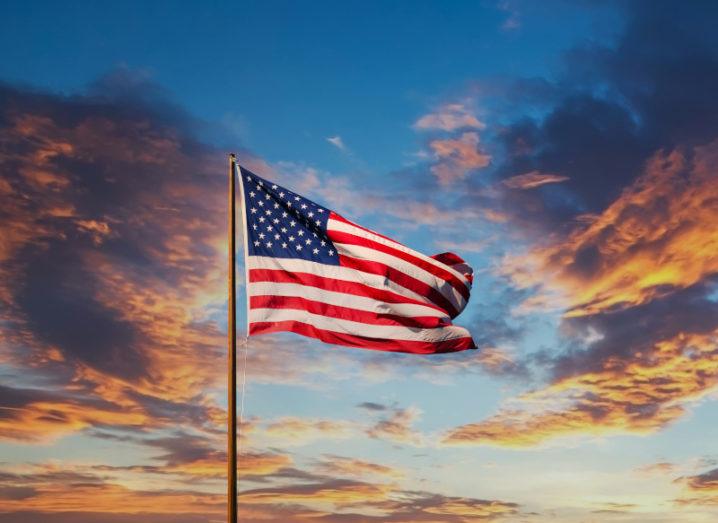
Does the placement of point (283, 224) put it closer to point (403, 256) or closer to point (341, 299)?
point (341, 299)

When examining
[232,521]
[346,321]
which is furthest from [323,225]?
[232,521]

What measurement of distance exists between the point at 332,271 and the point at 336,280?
249mm

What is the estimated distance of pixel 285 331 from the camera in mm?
18594

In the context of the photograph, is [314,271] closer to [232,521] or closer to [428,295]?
[428,295]

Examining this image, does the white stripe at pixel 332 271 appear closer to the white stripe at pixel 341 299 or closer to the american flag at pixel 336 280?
the american flag at pixel 336 280

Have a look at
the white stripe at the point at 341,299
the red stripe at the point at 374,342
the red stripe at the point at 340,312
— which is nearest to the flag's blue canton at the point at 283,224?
the white stripe at the point at 341,299

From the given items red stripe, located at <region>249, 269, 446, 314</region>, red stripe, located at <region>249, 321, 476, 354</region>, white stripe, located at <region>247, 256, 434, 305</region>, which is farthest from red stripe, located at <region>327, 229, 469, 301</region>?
red stripe, located at <region>249, 321, 476, 354</region>

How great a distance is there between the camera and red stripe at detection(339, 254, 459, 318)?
20203 mm

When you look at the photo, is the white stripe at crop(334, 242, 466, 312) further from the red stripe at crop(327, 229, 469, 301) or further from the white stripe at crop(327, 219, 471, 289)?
the white stripe at crop(327, 219, 471, 289)

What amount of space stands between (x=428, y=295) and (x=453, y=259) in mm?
1521

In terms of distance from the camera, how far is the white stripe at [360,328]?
60.8 feet

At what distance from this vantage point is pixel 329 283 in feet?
64.5

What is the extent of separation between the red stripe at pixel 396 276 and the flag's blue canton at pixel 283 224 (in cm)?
40

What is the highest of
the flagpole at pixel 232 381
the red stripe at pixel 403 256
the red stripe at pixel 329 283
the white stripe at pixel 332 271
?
the red stripe at pixel 403 256
